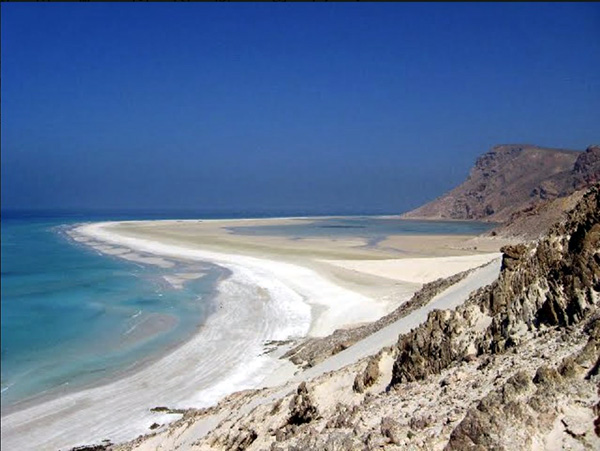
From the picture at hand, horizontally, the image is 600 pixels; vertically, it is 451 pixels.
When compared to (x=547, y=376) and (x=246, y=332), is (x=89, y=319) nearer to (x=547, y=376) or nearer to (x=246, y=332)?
(x=246, y=332)

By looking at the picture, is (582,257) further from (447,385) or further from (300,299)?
(300,299)

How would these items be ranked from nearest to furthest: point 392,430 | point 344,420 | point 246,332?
point 392,430 → point 344,420 → point 246,332

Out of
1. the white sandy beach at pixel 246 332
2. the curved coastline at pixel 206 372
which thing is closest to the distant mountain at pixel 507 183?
the white sandy beach at pixel 246 332

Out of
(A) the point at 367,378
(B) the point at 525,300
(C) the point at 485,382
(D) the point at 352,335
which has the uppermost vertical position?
(B) the point at 525,300

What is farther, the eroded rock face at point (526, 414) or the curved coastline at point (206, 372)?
the curved coastline at point (206, 372)

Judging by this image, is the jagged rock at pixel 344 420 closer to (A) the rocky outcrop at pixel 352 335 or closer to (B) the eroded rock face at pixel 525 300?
(B) the eroded rock face at pixel 525 300

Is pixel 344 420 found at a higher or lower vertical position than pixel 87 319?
higher

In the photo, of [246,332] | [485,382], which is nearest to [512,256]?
[485,382]
